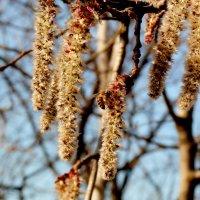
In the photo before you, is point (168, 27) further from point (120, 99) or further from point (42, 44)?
point (42, 44)

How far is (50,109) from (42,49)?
21 cm

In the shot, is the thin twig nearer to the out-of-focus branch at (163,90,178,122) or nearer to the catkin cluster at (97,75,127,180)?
the catkin cluster at (97,75,127,180)

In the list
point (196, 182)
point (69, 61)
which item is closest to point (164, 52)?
point (69, 61)

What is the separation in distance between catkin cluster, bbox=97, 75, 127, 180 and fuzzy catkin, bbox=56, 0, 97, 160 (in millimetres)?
100

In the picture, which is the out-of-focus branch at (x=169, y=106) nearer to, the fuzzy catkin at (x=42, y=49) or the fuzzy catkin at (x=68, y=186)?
the fuzzy catkin at (x=68, y=186)

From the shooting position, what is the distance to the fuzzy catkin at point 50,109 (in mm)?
1685

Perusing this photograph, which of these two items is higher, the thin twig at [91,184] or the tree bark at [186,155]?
the tree bark at [186,155]

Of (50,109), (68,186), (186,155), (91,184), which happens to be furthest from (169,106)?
(50,109)

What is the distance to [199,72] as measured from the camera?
5.24 ft

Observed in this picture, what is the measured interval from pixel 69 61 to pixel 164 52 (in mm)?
326

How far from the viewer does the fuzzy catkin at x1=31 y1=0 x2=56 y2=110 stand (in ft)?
5.34

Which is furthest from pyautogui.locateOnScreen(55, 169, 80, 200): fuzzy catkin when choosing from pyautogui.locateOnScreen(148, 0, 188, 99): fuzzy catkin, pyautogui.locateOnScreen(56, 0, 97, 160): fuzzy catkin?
pyautogui.locateOnScreen(148, 0, 188, 99): fuzzy catkin

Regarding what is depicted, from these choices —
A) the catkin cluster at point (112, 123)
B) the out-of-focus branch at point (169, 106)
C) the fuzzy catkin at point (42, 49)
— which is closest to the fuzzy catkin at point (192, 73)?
the catkin cluster at point (112, 123)

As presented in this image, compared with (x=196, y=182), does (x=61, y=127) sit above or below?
below
